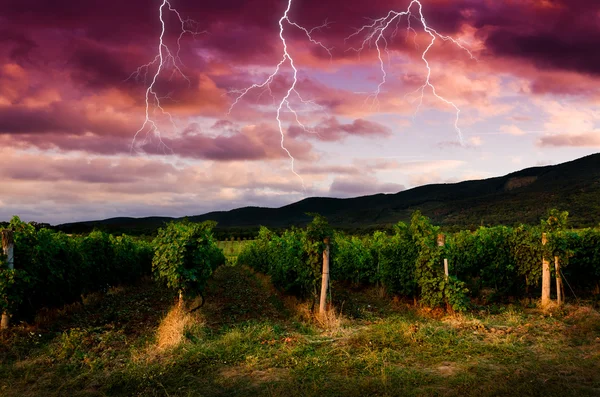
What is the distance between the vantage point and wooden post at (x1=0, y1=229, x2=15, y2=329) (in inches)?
462

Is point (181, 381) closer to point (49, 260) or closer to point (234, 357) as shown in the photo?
point (234, 357)

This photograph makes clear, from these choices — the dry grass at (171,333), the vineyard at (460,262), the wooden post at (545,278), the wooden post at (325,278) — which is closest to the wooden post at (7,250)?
the dry grass at (171,333)

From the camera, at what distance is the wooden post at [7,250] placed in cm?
1173

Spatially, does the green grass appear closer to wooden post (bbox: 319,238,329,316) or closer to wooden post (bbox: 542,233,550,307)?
wooden post (bbox: 319,238,329,316)

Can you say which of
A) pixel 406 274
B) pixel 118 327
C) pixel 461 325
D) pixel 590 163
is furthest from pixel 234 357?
pixel 590 163

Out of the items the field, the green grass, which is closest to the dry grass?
the green grass

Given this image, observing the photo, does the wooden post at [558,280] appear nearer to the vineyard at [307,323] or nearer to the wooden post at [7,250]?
the vineyard at [307,323]

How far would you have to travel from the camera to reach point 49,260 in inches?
554

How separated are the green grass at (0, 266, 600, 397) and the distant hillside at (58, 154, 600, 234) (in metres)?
56.8

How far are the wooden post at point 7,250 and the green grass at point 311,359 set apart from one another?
565 mm

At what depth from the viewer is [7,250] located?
471 inches

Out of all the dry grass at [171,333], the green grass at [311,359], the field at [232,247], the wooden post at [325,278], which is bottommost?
the field at [232,247]

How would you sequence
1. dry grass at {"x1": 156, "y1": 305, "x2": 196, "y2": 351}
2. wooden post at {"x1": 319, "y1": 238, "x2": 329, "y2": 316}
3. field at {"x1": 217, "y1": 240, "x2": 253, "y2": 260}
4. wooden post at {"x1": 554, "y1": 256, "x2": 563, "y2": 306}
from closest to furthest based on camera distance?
dry grass at {"x1": 156, "y1": 305, "x2": 196, "y2": 351} < wooden post at {"x1": 319, "y1": 238, "x2": 329, "y2": 316} < wooden post at {"x1": 554, "y1": 256, "x2": 563, "y2": 306} < field at {"x1": 217, "y1": 240, "x2": 253, "y2": 260}

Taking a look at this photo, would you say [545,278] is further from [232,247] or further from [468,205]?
[468,205]
